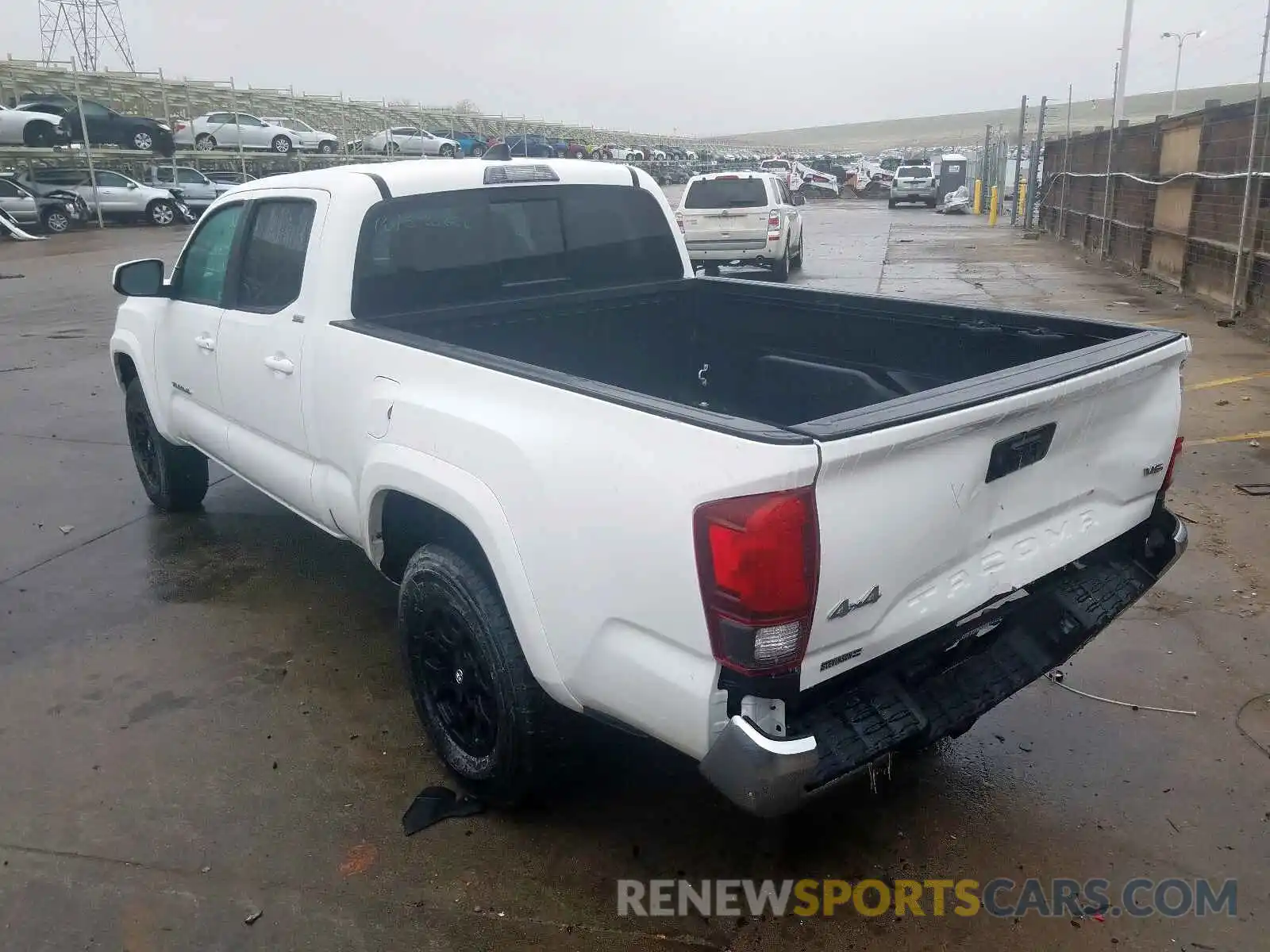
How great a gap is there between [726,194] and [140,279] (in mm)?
13380

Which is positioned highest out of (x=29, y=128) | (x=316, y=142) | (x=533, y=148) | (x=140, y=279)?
(x=533, y=148)

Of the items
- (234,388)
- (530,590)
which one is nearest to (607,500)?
(530,590)

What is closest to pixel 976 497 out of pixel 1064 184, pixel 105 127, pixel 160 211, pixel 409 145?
pixel 1064 184

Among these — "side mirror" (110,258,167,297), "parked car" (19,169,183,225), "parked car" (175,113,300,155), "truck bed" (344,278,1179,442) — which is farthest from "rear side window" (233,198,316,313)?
"parked car" (175,113,300,155)

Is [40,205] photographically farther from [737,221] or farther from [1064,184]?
A: [1064,184]

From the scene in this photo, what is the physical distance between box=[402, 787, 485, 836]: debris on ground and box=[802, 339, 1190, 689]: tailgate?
1.39 meters

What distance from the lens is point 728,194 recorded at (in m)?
17.0

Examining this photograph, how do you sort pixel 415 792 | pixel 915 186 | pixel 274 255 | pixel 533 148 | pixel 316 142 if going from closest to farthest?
pixel 415 792, pixel 274 255, pixel 316 142, pixel 915 186, pixel 533 148

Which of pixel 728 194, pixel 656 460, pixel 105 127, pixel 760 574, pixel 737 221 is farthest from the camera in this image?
pixel 105 127

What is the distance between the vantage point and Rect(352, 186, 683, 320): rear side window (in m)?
3.76

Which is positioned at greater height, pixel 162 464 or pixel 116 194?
pixel 116 194

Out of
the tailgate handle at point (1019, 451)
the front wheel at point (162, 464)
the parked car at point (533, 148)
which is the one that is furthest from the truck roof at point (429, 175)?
the parked car at point (533, 148)

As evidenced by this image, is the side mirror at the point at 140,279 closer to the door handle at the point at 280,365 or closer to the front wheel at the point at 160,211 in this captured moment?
the door handle at the point at 280,365

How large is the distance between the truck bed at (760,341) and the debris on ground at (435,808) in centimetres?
140
